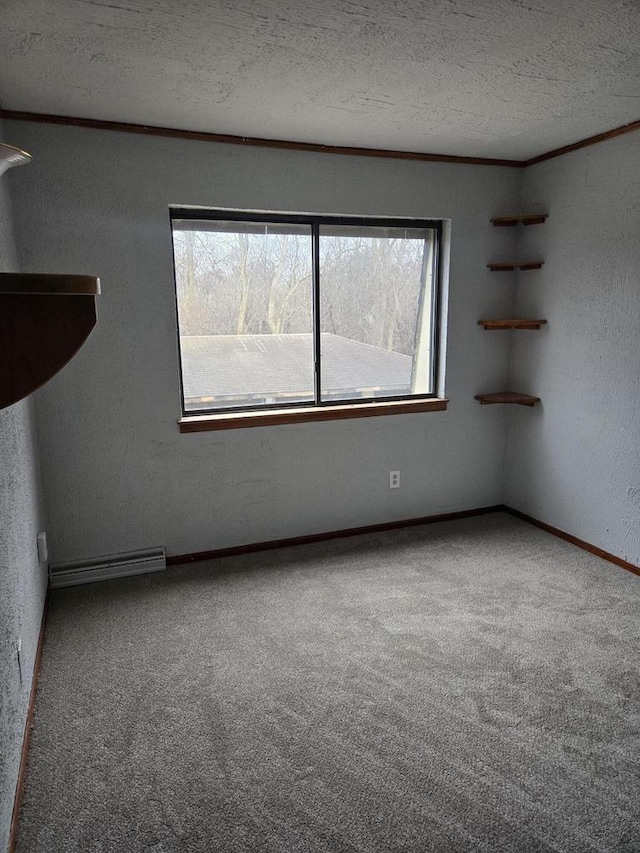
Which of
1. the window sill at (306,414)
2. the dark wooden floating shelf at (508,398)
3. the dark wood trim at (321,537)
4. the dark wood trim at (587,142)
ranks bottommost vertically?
the dark wood trim at (321,537)

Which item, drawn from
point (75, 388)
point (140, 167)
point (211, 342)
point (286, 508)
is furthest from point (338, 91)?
point (286, 508)

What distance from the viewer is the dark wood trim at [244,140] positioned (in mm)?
2477

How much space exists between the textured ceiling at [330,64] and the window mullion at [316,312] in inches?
21.3

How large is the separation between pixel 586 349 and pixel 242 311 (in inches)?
77.9

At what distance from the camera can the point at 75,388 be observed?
9.04ft

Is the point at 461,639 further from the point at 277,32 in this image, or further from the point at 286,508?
the point at 277,32

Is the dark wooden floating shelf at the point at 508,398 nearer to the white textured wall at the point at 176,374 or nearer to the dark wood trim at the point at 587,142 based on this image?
the white textured wall at the point at 176,374

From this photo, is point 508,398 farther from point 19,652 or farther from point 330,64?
point 19,652

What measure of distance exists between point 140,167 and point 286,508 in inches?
78.7

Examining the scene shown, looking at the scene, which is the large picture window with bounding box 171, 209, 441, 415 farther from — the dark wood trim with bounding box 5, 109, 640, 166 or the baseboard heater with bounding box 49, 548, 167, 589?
the baseboard heater with bounding box 49, 548, 167, 589

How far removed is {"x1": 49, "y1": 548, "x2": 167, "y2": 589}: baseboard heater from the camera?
9.34ft

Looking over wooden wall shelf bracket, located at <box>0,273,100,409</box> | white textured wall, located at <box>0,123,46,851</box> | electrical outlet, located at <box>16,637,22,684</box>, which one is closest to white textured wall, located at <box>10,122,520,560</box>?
white textured wall, located at <box>0,123,46,851</box>

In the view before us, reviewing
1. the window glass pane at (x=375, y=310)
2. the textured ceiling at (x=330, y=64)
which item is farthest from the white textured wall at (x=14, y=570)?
the window glass pane at (x=375, y=310)

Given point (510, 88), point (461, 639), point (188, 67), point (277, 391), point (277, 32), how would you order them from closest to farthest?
point (277, 32)
point (188, 67)
point (510, 88)
point (461, 639)
point (277, 391)
